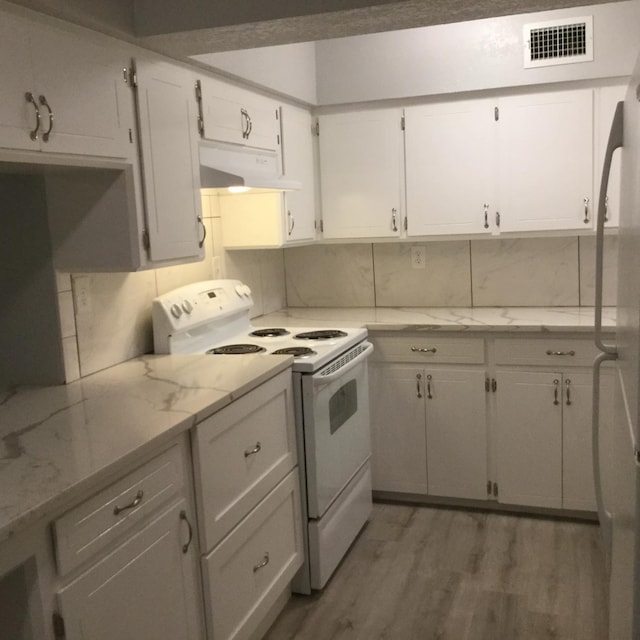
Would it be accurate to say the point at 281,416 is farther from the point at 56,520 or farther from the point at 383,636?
the point at 56,520

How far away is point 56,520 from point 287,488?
128 centimetres

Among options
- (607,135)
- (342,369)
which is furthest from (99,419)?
(607,135)

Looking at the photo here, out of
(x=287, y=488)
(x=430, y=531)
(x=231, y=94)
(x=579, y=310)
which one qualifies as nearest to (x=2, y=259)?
(x=231, y=94)

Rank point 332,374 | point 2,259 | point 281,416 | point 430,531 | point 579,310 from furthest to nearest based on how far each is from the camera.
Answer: point 579,310
point 430,531
point 332,374
point 281,416
point 2,259

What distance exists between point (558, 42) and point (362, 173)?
1113 mm

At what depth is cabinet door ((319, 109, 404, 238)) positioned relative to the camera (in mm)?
3721

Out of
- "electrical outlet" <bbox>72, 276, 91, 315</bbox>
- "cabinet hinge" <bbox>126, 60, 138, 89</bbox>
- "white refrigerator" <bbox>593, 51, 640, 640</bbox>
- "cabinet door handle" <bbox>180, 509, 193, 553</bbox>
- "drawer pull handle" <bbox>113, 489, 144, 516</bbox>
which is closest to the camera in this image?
"white refrigerator" <bbox>593, 51, 640, 640</bbox>

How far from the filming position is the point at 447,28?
3.50 m

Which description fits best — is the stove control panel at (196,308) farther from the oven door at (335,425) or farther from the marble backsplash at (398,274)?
the oven door at (335,425)

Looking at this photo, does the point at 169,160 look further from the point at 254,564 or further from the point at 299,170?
the point at 254,564

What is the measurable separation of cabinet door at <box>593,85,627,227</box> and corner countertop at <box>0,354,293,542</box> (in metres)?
A: 1.78

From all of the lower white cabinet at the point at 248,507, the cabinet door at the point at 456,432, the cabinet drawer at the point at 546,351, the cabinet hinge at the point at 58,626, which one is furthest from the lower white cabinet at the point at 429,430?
the cabinet hinge at the point at 58,626

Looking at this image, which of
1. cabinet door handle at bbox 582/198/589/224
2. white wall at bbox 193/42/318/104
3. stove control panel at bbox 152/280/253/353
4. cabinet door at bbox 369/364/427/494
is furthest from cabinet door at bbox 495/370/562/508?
white wall at bbox 193/42/318/104

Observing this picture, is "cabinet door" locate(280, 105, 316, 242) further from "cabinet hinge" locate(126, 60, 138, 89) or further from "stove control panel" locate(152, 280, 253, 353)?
"cabinet hinge" locate(126, 60, 138, 89)
